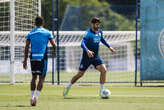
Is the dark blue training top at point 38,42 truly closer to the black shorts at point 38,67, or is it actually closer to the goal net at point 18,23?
the black shorts at point 38,67

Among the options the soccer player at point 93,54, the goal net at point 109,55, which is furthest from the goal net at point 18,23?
the goal net at point 109,55

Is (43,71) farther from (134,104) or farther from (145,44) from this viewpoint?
(145,44)

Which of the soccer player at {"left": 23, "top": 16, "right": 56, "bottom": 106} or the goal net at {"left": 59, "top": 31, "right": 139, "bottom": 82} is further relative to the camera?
the goal net at {"left": 59, "top": 31, "right": 139, "bottom": 82}

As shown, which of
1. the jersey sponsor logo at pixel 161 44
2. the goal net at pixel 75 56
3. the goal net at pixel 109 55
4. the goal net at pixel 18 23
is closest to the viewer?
the jersey sponsor logo at pixel 161 44

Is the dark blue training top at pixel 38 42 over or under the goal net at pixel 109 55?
over

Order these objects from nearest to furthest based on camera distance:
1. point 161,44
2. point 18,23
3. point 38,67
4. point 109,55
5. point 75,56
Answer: point 38,67 → point 161,44 → point 18,23 → point 109,55 → point 75,56

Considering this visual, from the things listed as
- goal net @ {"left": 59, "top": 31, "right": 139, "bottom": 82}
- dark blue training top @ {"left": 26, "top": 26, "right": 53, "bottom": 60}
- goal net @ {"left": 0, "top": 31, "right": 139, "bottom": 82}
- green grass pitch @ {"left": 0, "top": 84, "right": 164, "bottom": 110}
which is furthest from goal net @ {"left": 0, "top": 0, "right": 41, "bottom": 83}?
dark blue training top @ {"left": 26, "top": 26, "right": 53, "bottom": 60}

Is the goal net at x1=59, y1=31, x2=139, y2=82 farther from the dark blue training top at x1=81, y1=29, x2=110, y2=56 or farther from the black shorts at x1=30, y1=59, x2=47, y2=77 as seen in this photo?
the black shorts at x1=30, y1=59, x2=47, y2=77

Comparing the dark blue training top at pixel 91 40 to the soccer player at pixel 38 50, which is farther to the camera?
the dark blue training top at pixel 91 40

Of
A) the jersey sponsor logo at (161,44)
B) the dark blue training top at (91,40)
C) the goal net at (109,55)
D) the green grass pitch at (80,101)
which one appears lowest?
the goal net at (109,55)

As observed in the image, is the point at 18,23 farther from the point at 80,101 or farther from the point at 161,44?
the point at 80,101

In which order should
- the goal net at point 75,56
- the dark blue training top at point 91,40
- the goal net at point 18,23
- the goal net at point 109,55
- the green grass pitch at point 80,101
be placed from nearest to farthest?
1. the green grass pitch at point 80,101
2. the dark blue training top at point 91,40
3. the goal net at point 18,23
4. the goal net at point 75,56
5. the goal net at point 109,55

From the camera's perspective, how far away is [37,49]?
12391 mm

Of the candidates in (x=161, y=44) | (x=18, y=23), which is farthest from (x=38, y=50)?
(x=18, y=23)
